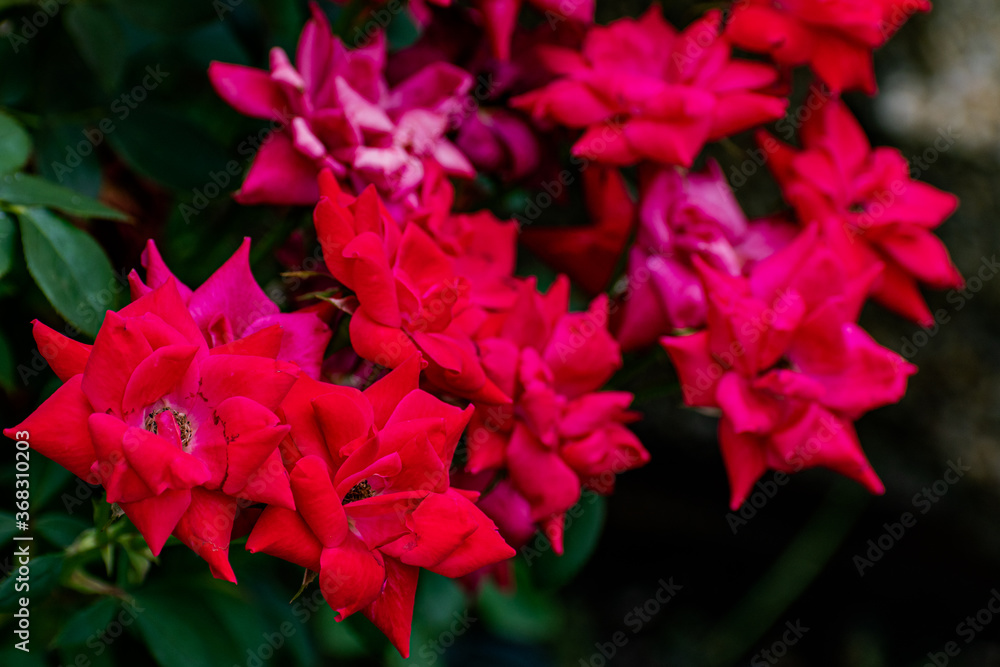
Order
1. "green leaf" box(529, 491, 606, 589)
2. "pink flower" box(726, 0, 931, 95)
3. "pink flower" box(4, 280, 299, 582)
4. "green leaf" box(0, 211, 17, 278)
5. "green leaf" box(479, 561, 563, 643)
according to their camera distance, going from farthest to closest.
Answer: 1. "green leaf" box(479, 561, 563, 643)
2. "green leaf" box(529, 491, 606, 589)
3. "pink flower" box(726, 0, 931, 95)
4. "green leaf" box(0, 211, 17, 278)
5. "pink flower" box(4, 280, 299, 582)

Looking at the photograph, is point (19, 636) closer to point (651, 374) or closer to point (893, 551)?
point (651, 374)

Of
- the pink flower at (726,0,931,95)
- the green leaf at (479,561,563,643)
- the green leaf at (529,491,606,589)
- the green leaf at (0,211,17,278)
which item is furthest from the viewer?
the green leaf at (479,561,563,643)

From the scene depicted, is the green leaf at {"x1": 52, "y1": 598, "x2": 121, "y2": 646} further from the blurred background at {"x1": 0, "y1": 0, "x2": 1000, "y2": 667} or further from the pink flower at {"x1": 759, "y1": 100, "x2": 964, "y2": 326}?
the pink flower at {"x1": 759, "y1": 100, "x2": 964, "y2": 326}

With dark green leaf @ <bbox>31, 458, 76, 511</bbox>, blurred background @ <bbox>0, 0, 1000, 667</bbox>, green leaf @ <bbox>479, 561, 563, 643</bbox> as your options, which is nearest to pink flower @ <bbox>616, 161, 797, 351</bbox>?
blurred background @ <bbox>0, 0, 1000, 667</bbox>

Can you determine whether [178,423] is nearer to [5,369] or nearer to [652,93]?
[5,369]

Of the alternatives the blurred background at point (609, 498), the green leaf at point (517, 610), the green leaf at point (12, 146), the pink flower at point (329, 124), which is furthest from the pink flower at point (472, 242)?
the green leaf at point (517, 610)

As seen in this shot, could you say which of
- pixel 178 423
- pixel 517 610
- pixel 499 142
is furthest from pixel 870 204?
pixel 517 610

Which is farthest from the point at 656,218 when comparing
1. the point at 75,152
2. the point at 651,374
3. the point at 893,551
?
the point at 893,551
